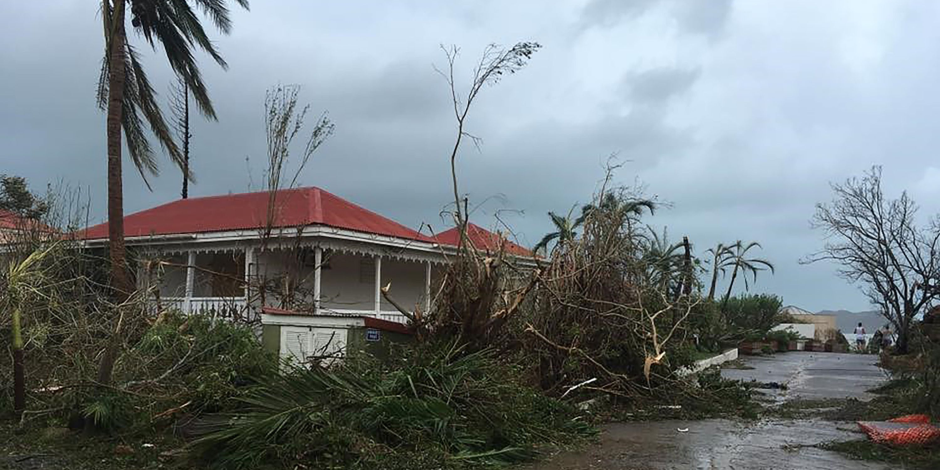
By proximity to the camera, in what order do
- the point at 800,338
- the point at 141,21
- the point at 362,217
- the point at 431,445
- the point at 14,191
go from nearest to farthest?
the point at 431,445, the point at 141,21, the point at 362,217, the point at 14,191, the point at 800,338

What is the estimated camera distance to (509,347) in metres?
11.4

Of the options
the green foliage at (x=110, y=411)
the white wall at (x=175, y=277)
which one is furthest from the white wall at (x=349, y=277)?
the green foliage at (x=110, y=411)

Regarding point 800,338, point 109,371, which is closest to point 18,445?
point 109,371

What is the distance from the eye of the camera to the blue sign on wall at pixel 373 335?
458 inches

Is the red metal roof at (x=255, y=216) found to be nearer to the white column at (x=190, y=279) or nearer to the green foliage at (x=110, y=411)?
the white column at (x=190, y=279)

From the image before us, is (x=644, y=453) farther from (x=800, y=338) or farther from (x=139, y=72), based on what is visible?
(x=800, y=338)

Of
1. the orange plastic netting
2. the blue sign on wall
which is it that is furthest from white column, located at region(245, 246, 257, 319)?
the orange plastic netting

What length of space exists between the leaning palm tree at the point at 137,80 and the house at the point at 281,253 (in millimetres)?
1587

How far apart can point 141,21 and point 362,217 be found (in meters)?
6.90

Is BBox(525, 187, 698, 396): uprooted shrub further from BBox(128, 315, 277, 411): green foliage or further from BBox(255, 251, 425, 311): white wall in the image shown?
BBox(255, 251, 425, 311): white wall

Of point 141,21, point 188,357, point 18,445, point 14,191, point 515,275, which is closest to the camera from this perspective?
point 18,445

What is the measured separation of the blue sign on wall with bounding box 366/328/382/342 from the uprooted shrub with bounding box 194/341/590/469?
2.05 m

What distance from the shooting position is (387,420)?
7766mm

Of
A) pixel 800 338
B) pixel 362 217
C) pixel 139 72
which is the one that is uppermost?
pixel 139 72
